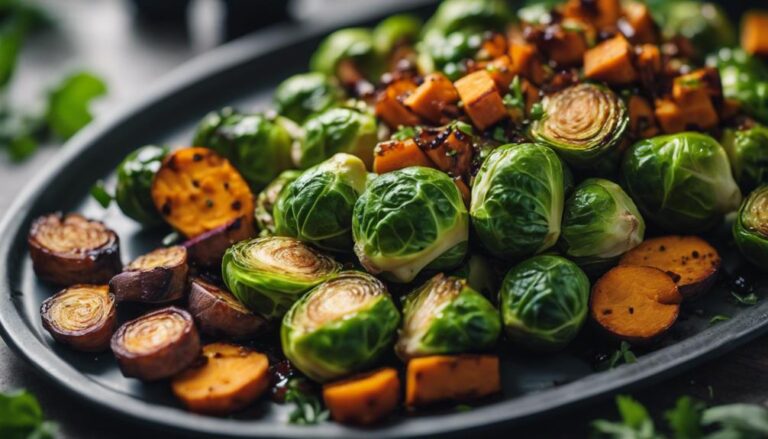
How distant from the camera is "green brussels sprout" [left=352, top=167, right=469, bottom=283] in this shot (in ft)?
10.9

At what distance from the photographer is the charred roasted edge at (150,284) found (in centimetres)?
349

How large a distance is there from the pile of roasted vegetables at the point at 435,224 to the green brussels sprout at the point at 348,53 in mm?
481

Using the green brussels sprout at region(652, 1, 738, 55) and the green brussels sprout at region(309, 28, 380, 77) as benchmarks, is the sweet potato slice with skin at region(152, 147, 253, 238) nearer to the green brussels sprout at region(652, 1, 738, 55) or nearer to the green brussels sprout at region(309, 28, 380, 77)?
the green brussels sprout at region(309, 28, 380, 77)

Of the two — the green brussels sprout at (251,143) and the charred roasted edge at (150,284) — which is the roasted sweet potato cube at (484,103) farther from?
the charred roasted edge at (150,284)

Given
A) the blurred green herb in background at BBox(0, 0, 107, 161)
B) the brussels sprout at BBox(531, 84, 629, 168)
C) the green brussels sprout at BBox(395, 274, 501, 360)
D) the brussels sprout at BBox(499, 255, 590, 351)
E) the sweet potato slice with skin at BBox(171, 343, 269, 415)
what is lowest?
the brussels sprout at BBox(499, 255, 590, 351)

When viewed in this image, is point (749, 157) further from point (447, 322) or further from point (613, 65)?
point (447, 322)

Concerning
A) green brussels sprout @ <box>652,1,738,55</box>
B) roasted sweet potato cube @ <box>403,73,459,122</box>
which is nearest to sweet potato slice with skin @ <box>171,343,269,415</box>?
roasted sweet potato cube @ <box>403,73,459,122</box>

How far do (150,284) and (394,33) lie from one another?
2.26 meters

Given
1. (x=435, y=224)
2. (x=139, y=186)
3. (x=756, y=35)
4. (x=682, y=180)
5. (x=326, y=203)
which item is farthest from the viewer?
(x=756, y=35)

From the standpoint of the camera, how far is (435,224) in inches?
130

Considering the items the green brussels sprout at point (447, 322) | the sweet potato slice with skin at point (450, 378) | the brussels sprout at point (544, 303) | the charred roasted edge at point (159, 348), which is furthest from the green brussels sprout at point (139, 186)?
the brussels sprout at point (544, 303)

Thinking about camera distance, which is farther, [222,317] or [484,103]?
[484,103]

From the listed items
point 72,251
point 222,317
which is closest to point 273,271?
point 222,317

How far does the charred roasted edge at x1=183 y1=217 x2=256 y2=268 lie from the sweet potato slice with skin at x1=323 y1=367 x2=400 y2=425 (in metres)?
0.95
